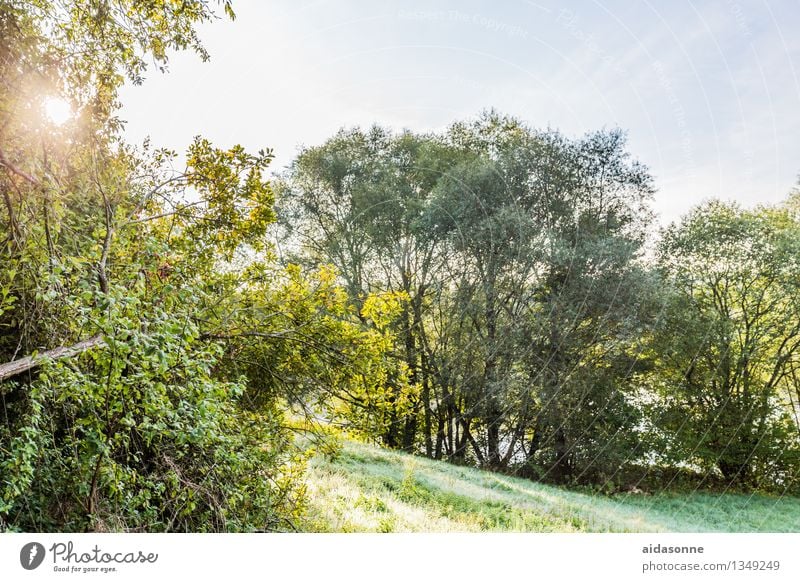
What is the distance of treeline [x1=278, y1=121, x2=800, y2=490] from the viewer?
3168 mm

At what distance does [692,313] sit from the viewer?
340cm

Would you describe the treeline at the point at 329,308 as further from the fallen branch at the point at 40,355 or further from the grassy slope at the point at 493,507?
the grassy slope at the point at 493,507

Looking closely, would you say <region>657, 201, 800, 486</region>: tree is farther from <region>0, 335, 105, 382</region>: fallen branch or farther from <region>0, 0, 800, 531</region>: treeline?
<region>0, 335, 105, 382</region>: fallen branch

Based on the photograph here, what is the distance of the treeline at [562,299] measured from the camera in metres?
3.17

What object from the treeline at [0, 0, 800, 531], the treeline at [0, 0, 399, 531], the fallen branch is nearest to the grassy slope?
the treeline at [0, 0, 800, 531]

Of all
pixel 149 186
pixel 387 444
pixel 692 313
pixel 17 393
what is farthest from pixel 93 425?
pixel 692 313

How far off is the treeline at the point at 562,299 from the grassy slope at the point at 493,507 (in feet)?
0.76

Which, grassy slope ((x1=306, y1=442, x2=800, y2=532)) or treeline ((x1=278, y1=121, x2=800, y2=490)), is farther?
treeline ((x1=278, y1=121, x2=800, y2=490))

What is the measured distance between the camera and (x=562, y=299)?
401 centimetres

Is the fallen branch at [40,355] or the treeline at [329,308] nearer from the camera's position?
the fallen branch at [40,355]

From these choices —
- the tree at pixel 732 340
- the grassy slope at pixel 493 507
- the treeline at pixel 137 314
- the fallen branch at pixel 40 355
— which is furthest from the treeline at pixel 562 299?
the fallen branch at pixel 40 355

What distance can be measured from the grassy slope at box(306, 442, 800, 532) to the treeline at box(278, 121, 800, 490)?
0.23m

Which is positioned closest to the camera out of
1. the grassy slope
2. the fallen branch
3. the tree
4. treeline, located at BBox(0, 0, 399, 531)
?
the fallen branch
